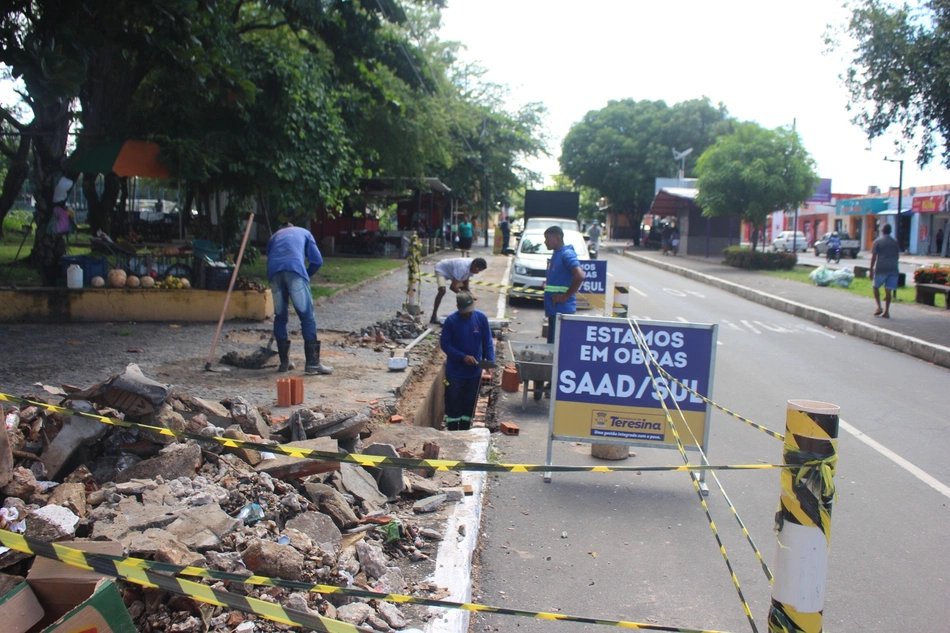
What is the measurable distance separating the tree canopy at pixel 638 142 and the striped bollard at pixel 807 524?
55.5 m

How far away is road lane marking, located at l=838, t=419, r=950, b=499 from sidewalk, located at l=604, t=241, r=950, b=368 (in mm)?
5339

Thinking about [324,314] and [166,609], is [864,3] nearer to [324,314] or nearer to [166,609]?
[324,314]

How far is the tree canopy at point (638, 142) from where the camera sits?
56.4 metres

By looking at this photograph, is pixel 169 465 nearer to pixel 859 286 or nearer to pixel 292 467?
pixel 292 467

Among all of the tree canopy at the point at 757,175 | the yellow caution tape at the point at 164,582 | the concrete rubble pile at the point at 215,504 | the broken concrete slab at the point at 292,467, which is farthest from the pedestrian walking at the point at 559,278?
the tree canopy at the point at 757,175

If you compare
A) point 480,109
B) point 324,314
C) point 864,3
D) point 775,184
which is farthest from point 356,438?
point 480,109

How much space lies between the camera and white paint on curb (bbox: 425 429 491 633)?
3.53 metres

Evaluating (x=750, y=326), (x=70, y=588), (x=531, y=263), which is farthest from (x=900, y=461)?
(x=531, y=263)

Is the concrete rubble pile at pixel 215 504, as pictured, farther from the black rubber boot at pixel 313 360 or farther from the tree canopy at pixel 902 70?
the tree canopy at pixel 902 70

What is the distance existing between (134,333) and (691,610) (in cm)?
941

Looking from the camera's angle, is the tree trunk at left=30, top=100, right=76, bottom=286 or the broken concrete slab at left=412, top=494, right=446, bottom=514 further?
the tree trunk at left=30, top=100, right=76, bottom=286

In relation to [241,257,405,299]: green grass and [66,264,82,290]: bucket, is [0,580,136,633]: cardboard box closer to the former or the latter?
[66,264,82,290]: bucket

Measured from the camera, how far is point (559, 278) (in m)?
9.66

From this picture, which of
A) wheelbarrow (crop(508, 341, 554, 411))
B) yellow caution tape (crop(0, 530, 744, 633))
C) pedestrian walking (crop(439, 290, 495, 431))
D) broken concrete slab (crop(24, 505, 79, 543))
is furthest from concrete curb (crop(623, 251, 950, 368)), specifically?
broken concrete slab (crop(24, 505, 79, 543))
